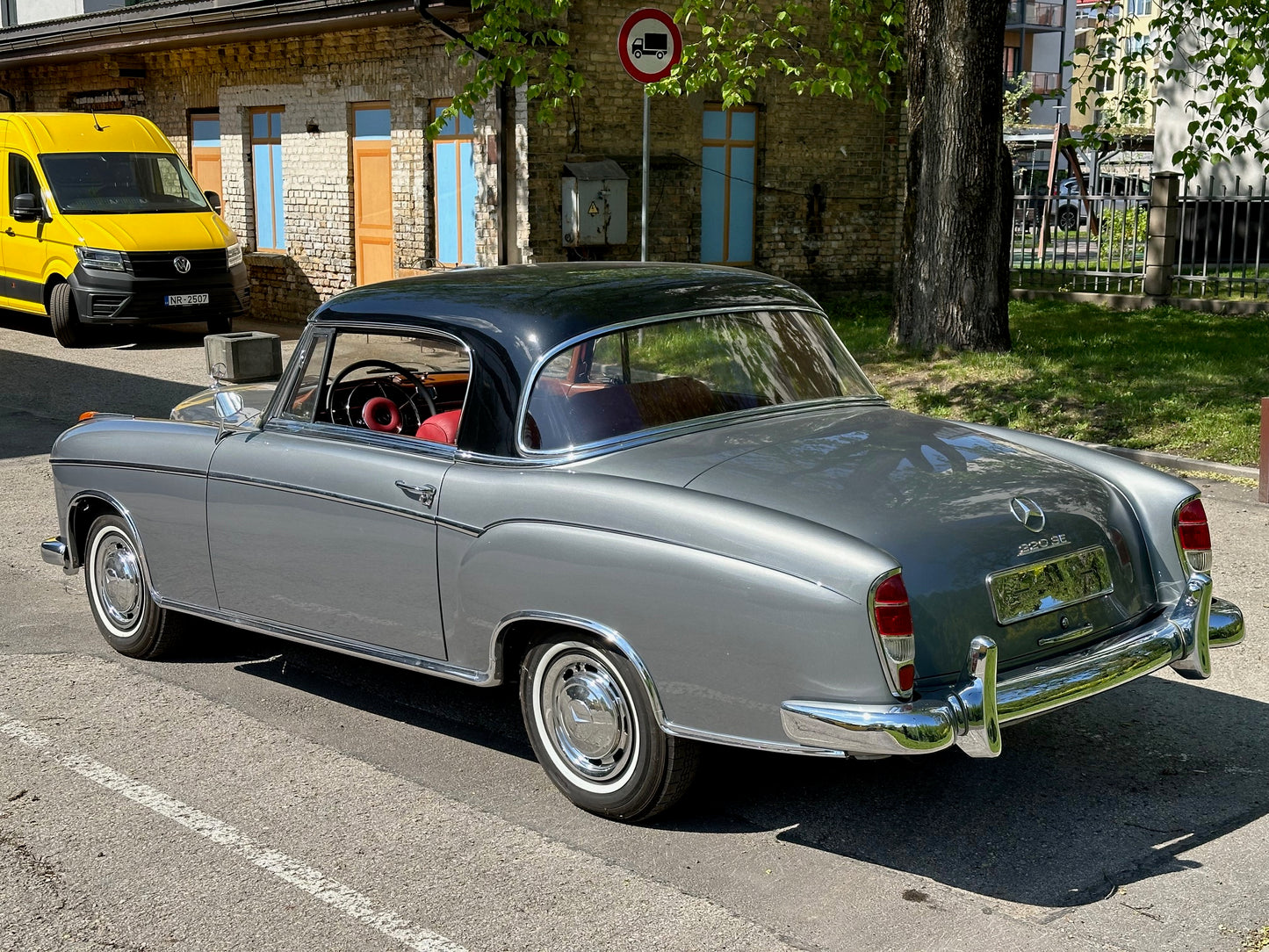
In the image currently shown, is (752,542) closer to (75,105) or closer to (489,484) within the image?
(489,484)

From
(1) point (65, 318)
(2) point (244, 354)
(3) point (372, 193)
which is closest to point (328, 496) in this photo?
(2) point (244, 354)

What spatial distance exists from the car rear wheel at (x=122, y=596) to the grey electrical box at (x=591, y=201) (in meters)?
10.6

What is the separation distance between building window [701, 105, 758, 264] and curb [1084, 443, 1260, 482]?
28.8 ft

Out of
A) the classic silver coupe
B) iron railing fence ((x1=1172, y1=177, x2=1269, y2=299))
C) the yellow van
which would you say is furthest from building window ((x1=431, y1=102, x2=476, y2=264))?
the classic silver coupe

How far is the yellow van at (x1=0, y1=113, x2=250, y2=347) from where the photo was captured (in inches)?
634

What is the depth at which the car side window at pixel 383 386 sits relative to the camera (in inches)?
208

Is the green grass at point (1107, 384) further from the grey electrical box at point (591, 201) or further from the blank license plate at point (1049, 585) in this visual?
the blank license plate at point (1049, 585)

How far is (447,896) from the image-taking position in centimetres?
403

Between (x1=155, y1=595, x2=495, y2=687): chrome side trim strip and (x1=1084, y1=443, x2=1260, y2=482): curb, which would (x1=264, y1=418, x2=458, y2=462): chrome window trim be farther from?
(x1=1084, y1=443, x2=1260, y2=482): curb

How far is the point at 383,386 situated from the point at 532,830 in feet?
6.20

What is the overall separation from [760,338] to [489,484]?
3.84 ft

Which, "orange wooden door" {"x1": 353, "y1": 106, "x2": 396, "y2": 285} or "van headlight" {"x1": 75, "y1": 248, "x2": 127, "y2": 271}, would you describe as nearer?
"van headlight" {"x1": 75, "y1": 248, "x2": 127, "y2": 271}

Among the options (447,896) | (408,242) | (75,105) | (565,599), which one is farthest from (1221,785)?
(75,105)

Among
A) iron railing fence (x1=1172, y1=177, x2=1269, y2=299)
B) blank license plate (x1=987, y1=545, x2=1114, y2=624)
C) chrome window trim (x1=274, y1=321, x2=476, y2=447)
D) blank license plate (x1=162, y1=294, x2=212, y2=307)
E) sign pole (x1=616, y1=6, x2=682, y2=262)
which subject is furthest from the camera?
iron railing fence (x1=1172, y1=177, x2=1269, y2=299)
